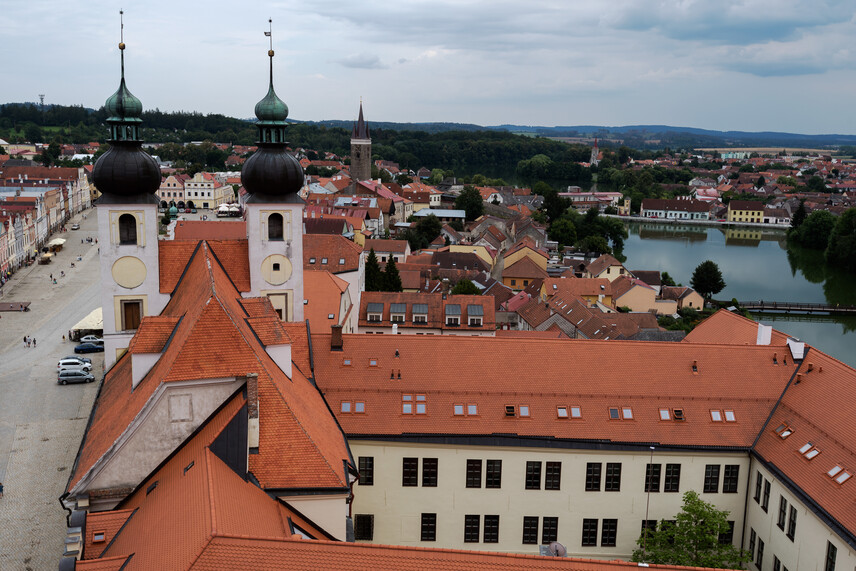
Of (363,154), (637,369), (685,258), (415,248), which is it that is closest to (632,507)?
(637,369)

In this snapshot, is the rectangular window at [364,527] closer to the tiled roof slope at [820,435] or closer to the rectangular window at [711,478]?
the rectangular window at [711,478]

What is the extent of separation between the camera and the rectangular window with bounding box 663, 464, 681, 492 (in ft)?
80.1

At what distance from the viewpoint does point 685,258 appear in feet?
356

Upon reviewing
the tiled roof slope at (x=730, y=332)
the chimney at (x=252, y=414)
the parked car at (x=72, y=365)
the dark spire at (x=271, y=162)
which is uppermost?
Answer: the dark spire at (x=271, y=162)

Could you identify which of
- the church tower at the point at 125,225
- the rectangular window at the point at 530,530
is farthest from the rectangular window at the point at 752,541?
the church tower at the point at 125,225

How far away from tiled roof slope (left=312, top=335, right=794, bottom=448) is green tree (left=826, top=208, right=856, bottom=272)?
84.9 meters

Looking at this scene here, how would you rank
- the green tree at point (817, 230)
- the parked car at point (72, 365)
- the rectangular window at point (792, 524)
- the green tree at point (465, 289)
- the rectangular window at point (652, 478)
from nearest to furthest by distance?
the rectangular window at point (792, 524) → the rectangular window at point (652, 478) → the parked car at point (72, 365) → the green tree at point (465, 289) → the green tree at point (817, 230)

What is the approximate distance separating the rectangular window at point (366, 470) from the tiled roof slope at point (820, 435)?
1203cm

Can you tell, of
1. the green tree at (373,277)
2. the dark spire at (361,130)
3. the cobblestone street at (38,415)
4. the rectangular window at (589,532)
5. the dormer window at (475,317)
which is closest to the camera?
the cobblestone street at (38,415)

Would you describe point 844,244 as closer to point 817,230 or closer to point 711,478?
point 817,230

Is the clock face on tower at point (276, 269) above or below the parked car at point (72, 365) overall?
above

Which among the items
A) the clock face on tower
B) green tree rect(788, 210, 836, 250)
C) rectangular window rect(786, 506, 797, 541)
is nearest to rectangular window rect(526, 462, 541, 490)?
rectangular window rect(786, 506, 797, 541)

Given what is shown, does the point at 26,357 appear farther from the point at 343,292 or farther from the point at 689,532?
the point at 689,532

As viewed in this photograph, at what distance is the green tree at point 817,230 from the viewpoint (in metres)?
118
